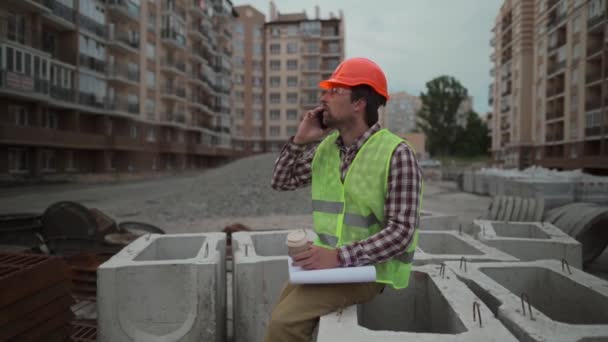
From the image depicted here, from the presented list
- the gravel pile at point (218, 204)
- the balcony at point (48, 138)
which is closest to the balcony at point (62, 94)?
the balcony at point (48, 138)

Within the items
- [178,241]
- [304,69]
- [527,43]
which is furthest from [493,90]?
[178,241]

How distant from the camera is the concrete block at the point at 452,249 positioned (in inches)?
141

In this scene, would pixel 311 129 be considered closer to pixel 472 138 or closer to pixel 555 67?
pixel 555 67

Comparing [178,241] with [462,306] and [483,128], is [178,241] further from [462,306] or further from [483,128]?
[483,128]

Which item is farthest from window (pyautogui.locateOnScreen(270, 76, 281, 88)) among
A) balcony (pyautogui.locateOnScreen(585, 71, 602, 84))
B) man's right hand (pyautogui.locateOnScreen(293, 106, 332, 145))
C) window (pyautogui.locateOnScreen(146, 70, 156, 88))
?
man's right hand (pyautogui.locateOnScreen(293, 106, 332, 145))

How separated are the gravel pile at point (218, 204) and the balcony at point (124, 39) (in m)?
19.5

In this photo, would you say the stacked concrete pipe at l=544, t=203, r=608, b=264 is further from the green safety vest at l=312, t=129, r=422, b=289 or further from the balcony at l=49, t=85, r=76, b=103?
the balcony at l=49, t=85, r=76, b=103

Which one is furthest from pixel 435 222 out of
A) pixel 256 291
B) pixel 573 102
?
pixel 573 102

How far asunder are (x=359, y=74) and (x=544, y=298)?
7.06 feet

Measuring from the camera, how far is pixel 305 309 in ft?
6.50

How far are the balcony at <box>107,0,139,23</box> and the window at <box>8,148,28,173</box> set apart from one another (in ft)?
47.7

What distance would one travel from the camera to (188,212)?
1421 cm

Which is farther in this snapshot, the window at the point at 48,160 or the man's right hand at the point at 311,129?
the window at the point at 48,160

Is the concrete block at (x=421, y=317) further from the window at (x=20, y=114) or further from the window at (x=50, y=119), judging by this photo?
the window at (x=50, y=119)
